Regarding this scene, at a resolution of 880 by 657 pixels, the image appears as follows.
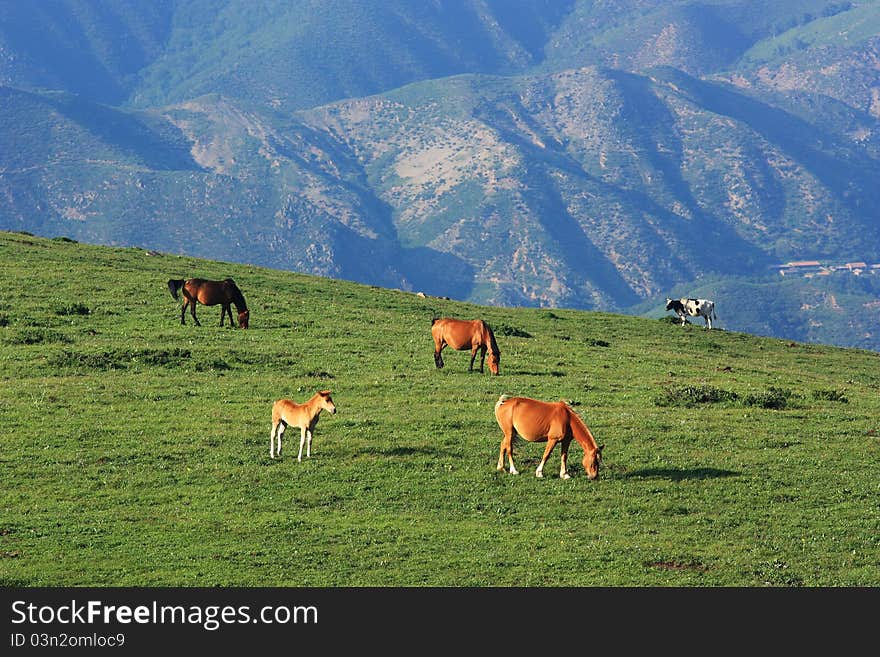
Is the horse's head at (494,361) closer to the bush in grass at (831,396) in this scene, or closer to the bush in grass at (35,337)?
the bush in grass at (831,396)

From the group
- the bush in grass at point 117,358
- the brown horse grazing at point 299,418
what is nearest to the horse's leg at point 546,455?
the brown horse grazing at point 299,418

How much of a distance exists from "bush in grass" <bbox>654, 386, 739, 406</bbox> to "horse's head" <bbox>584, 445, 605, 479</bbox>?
9.53 m

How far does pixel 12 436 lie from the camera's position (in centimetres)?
2858

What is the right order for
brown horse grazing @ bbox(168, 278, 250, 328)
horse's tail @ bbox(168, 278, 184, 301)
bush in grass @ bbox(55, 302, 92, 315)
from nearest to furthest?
brown horse grazing @ bbox(168, 278, 250, 328)
bush in grass @ bbox(55, 302, 92, 315)
horse's tail @ bbox(168, 278, 184, 301)

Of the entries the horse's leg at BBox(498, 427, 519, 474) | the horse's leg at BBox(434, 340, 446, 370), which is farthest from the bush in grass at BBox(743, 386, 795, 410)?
the horse's leg at BBox(498, 427, 519, 474)

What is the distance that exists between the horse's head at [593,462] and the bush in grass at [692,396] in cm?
953

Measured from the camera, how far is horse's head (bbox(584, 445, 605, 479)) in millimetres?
25312

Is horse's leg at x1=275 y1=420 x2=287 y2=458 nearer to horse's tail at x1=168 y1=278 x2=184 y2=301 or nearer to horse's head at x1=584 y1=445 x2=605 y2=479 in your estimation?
horse's head at x1=584 y1=445 x2=605 y2=479

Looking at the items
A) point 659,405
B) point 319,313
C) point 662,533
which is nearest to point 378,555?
point 662,533

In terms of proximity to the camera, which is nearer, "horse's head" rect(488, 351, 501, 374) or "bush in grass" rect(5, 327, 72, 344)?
"horse's head" rect(488, 351, 501, 374)

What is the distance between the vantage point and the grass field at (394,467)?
69.5 feet

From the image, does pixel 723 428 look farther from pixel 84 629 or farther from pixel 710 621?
pixel 84 629

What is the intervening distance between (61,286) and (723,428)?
30.5 m

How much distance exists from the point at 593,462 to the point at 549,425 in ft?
4.07
